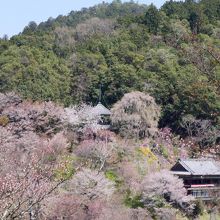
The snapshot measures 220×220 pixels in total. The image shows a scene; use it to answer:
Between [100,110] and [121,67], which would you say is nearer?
[100,110]

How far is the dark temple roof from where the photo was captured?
18233mm

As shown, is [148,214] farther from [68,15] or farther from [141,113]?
Result: [68,15]

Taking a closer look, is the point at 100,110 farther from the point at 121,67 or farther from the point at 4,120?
the point at 4,120

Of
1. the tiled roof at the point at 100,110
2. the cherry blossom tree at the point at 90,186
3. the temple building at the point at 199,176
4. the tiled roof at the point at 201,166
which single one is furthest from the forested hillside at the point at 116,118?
the tiled roof at the point at 201,166

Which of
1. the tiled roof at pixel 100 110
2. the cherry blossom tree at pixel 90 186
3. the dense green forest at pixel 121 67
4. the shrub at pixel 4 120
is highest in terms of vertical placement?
the dense green forest at pixel 121 67

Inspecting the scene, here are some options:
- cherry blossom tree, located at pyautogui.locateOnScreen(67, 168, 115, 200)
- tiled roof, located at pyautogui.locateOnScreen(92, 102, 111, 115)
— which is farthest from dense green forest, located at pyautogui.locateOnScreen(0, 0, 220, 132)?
cherry blossom tree, located at pyautogui.locateOnScreen(67, 168, 115, 200)

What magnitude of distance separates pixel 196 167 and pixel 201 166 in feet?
0.78

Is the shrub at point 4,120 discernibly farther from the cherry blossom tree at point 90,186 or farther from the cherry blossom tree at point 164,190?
the cherry blossom tree at point 164,190

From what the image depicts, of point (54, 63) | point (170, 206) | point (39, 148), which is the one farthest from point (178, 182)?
point (54, 63)

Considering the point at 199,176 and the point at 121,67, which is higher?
the point at 121,67

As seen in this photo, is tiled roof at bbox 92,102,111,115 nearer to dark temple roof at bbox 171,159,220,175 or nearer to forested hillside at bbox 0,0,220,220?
forested hillside at bbox 0,0,220,220

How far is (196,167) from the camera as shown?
61.0 ft

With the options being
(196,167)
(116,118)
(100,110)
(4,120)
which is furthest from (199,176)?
(4,120)

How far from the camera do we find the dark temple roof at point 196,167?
59.8 ft
